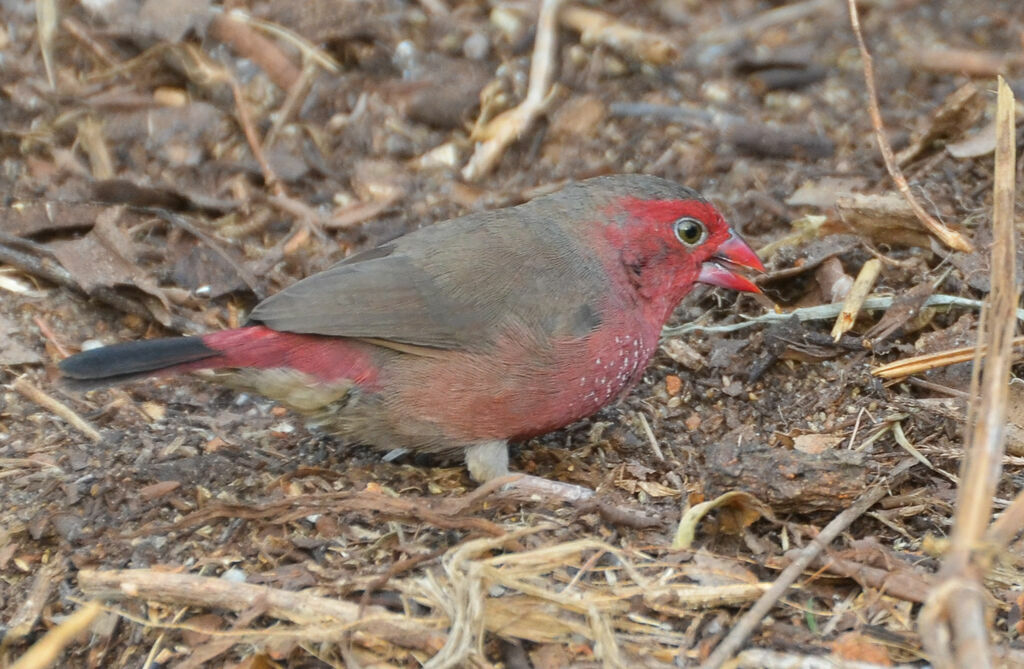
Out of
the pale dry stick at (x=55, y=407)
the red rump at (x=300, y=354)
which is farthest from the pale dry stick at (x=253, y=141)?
the red rump at (x=300, y=354)

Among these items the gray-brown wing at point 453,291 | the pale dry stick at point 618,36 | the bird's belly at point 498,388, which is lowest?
the bird's belly at point 498,388

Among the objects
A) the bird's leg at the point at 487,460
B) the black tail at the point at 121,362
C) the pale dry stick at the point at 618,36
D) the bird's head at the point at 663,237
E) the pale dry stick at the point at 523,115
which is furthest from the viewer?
the pale dry stick at the point at 618,36

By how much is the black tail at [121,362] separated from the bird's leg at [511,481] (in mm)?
1026

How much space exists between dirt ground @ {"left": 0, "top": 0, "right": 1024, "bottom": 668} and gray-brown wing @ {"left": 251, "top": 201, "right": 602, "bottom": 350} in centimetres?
52

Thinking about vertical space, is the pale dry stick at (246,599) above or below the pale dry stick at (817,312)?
below

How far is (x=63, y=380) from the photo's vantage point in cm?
367

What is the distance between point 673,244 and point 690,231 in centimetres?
8

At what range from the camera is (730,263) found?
454 centimetres

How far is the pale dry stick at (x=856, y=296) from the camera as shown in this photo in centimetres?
446

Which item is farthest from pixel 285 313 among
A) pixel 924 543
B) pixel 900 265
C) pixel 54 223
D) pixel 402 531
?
pixel 900 265

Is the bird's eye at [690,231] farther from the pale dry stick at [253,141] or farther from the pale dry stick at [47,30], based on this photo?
the pale dry stick at [47,30]

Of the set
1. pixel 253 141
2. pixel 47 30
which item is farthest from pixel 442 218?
pixel 47 30

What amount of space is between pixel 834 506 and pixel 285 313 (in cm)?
186

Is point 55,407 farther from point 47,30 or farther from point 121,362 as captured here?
point 47,30
